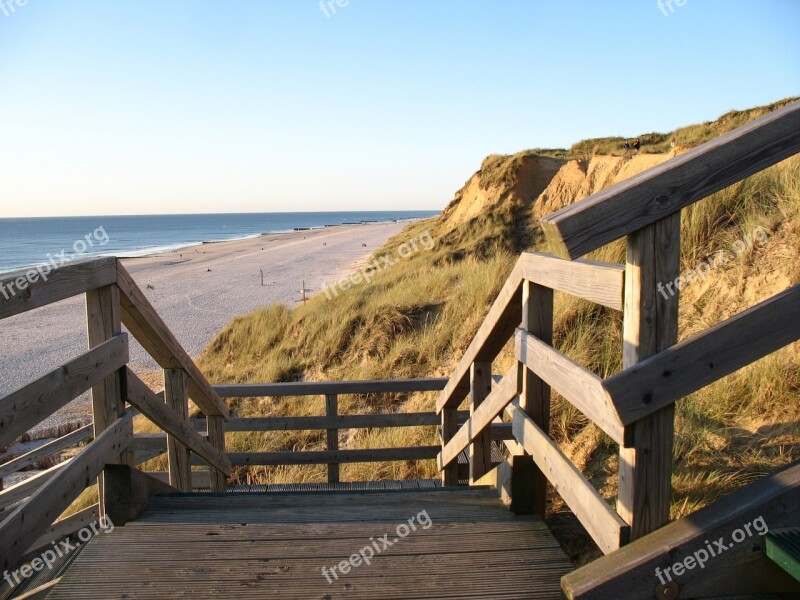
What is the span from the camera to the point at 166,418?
360 centimetres

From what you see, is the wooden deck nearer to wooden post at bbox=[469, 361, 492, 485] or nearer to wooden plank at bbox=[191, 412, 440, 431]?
wooden post at bbox=[469, 361, 492, 485]

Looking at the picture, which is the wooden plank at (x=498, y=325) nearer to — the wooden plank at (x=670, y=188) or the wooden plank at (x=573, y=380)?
the wooden plank at (x=573, y=380)

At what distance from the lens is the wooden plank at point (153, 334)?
3135mm

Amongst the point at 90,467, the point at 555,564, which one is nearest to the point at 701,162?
the point at 555,564

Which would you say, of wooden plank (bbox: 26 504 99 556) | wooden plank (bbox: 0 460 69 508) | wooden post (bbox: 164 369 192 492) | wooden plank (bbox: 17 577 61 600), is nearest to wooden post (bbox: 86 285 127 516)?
wooden plank (bbox: 17 577 61 600)

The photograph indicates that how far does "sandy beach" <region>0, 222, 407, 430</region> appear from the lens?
51.3ft

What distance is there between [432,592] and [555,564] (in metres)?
0.51

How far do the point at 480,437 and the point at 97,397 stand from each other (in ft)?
7.42

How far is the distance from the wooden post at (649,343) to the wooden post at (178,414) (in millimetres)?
2933

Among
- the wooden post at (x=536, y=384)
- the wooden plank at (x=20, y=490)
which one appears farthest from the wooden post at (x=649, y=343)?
the wooden plank at (x=20, y=490)

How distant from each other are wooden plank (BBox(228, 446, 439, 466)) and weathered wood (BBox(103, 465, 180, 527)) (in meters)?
2.62

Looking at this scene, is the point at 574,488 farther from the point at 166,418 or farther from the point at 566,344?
the point at 566,344

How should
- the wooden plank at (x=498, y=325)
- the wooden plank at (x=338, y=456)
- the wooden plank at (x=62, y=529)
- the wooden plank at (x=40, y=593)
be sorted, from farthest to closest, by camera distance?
1. the wooden plank at (x=338, y=456)
2. the wooden plank at (x=62, y=529)
3. the wooden plank at (x=498, y=325)
4. the wooden plank at (x=40, y=593)

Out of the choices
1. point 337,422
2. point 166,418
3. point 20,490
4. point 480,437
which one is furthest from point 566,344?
point 20,490
